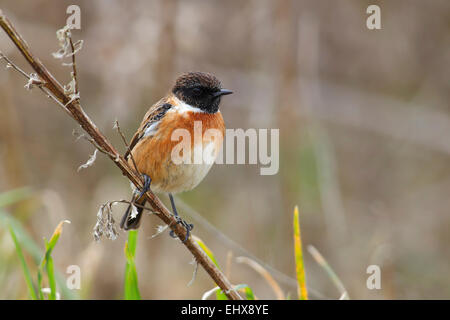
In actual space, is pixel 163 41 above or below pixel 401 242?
above

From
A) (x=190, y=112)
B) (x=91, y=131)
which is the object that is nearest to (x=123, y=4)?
(x=190, y=112)

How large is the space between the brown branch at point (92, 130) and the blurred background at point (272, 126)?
234cm

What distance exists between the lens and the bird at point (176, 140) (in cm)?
364

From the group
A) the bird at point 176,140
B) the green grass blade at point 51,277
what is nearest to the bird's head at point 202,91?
the bird at point 176,140

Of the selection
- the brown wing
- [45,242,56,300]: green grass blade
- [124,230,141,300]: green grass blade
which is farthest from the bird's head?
[45,242,56,300]: green grass blade

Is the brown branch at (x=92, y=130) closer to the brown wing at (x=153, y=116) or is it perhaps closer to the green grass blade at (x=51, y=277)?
the green grass blade at (x=51, y=277)

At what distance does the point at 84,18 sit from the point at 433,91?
4586mm

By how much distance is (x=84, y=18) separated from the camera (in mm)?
6230

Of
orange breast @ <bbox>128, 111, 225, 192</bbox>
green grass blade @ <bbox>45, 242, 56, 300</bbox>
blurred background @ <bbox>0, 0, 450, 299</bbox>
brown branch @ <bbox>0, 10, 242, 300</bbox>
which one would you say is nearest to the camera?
brown branch @ <bbox>0, 10, 242, 300</bbox>

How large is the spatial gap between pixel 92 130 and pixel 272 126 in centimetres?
394

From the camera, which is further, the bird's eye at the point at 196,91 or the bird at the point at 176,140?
the bird's eye at the point at 196,91

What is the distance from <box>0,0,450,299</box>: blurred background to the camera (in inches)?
220

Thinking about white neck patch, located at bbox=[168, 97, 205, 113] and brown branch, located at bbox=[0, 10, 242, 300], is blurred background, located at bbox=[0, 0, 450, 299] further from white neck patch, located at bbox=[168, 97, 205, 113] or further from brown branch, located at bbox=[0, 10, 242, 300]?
brown branch, located at bbox=[0, 10, 242, 300]
